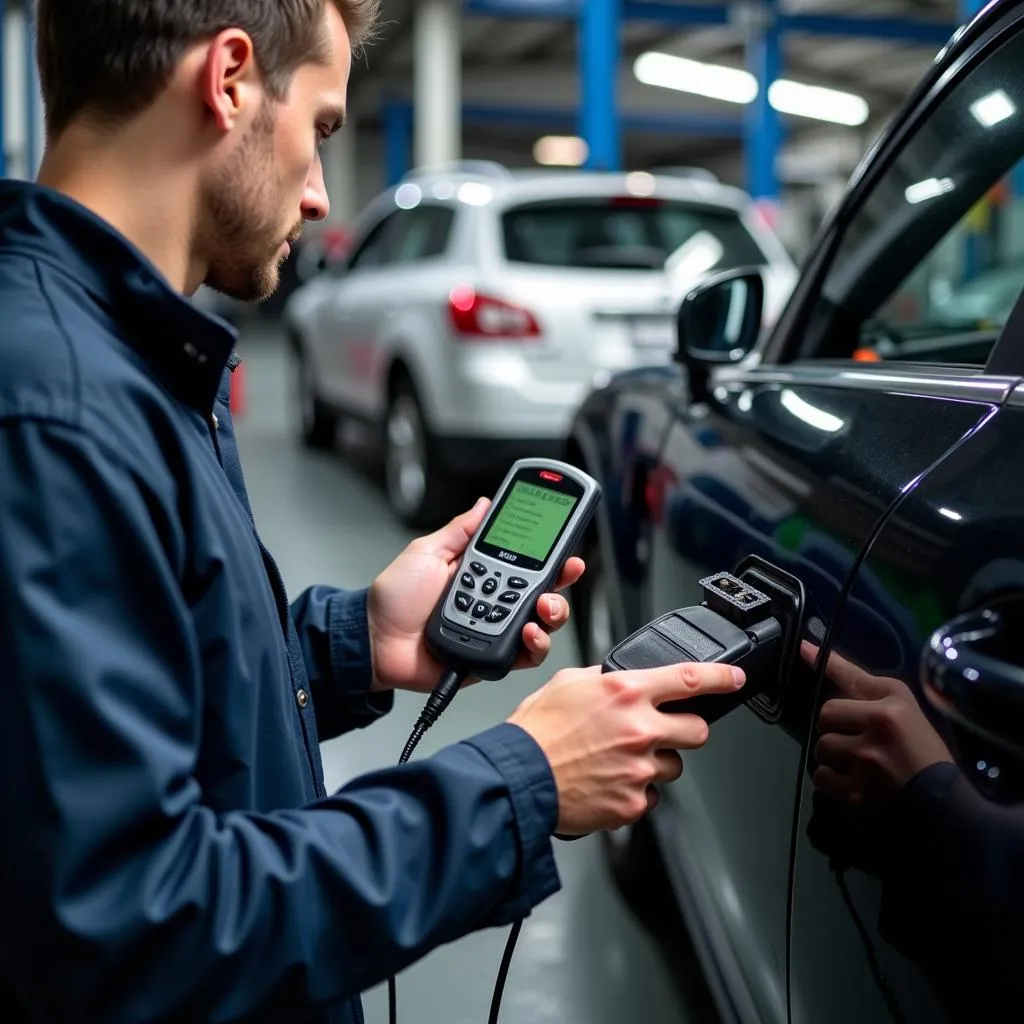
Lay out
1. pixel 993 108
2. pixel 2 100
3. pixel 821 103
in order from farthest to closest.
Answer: pixel 821 103 → pixel 2 100 → pixel 993 108

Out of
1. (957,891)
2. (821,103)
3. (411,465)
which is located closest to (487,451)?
(411,465)

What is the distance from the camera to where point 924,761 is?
1005 mm

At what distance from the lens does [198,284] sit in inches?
45.6

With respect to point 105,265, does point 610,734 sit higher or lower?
lower

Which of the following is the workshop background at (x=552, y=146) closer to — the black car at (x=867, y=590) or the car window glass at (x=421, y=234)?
the black car at (x=867, y=590)

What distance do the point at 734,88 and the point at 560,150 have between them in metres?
8.68

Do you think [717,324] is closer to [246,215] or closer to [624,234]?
[246,215]

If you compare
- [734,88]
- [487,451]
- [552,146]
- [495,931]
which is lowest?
[495,931]

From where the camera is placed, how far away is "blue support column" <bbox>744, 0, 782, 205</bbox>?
47.3ft

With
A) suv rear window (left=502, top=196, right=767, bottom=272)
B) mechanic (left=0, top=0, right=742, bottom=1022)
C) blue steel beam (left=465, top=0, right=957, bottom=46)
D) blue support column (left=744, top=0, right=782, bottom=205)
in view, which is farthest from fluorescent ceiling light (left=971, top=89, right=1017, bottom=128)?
blue support column (left=744, top=0, right=782, bottom=205)

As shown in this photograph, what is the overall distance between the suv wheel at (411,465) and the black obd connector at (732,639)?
3984 mm

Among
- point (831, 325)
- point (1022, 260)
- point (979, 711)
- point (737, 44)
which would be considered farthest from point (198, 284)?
point (737, 44)

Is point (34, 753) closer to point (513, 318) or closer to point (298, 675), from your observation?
point (298, 675)

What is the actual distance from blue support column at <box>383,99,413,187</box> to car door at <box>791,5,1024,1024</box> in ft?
79.1
